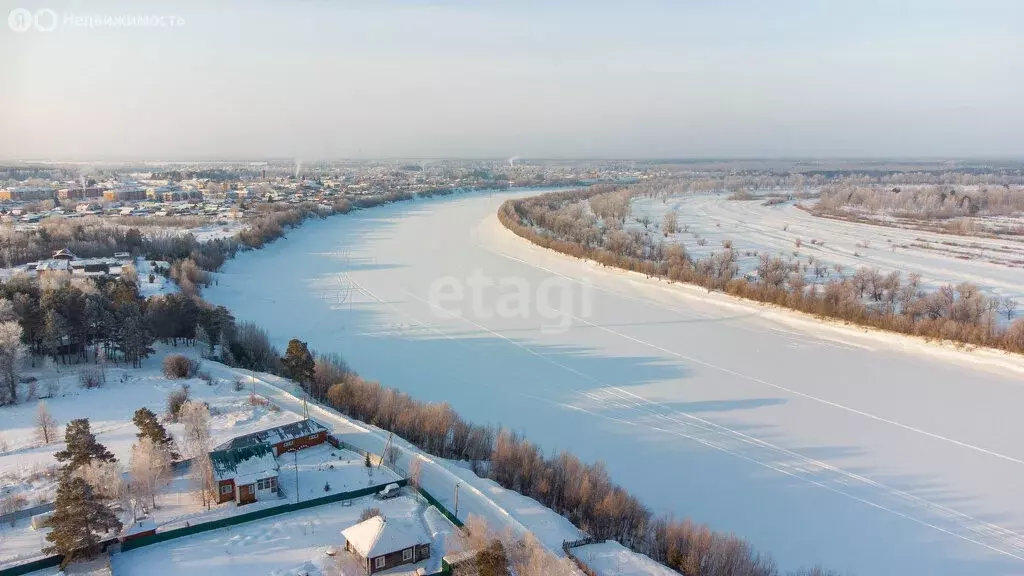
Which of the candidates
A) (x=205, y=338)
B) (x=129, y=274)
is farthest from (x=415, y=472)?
(x=129, y=274)

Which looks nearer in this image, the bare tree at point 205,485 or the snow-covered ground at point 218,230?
the bare tree at point 205,485

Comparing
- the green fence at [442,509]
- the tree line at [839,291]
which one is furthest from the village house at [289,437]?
the tree line at [839,291]

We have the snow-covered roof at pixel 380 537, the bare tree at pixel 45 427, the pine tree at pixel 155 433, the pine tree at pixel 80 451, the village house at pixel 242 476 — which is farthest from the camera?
the bare tree at pixel 45 427

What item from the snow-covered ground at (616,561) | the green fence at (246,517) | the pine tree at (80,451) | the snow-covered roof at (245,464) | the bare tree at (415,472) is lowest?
the snow-covered ground at (616,561)

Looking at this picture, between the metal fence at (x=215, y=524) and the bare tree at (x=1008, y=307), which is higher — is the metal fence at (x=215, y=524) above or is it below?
below

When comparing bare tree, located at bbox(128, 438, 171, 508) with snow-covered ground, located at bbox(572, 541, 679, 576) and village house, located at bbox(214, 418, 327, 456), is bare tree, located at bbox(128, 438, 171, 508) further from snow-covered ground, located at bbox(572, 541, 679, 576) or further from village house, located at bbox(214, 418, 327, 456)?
snow-covered ground, located at bbox(572, 541, 679, 576)

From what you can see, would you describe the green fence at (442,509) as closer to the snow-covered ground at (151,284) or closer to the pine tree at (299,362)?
the pine tree at (299,362)

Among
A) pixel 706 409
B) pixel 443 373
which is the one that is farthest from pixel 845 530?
pixel 443 373

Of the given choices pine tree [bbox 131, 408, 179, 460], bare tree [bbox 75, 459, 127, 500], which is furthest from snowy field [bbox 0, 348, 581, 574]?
bare tree [bbox 75, 459, 127, 500]
